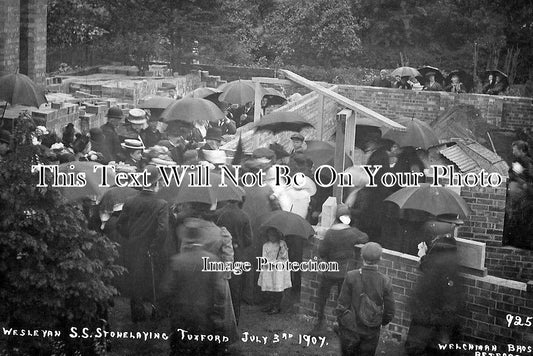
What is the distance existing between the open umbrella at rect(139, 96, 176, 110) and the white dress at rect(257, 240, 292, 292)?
2066mm

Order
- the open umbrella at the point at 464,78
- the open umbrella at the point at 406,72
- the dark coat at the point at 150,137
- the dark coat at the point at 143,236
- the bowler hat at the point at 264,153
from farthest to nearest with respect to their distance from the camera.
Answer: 1. the open umbrella at the point at 406,72
2. the open umbrella at the point at 464,78
3. the dark coat at the point at 150,137
4. the bowler hat at the point at 264,153
5. the dark coat at the point at 143,236

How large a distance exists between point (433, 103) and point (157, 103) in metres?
2.69

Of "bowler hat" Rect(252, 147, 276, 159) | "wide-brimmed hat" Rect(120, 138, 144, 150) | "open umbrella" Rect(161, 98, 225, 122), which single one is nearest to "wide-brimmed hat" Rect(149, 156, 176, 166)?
"wide-brimmed hat" Rect(120, 138, 144, 150)

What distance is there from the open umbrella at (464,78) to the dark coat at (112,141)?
10.5ft

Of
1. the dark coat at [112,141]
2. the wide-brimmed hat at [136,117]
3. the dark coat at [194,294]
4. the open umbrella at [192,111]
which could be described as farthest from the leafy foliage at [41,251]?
the open umbrella at [192,111]

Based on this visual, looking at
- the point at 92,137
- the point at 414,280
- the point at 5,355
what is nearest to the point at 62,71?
the point at 92,137

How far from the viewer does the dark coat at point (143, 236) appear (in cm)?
889

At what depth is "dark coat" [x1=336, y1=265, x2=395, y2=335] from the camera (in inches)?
333

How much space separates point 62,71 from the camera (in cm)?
1103

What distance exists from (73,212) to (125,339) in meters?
1.16

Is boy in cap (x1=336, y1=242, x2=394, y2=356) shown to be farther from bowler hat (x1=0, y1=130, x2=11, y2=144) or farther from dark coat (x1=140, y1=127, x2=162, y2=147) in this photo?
bowler hat (x1=0, y1=130, x2=11, y2=144)

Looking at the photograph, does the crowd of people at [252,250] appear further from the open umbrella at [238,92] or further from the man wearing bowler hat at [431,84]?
the man wearing bowler hat at [431,84]

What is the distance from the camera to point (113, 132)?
10.0m

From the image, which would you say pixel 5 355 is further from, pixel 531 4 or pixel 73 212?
pixel 531 4
